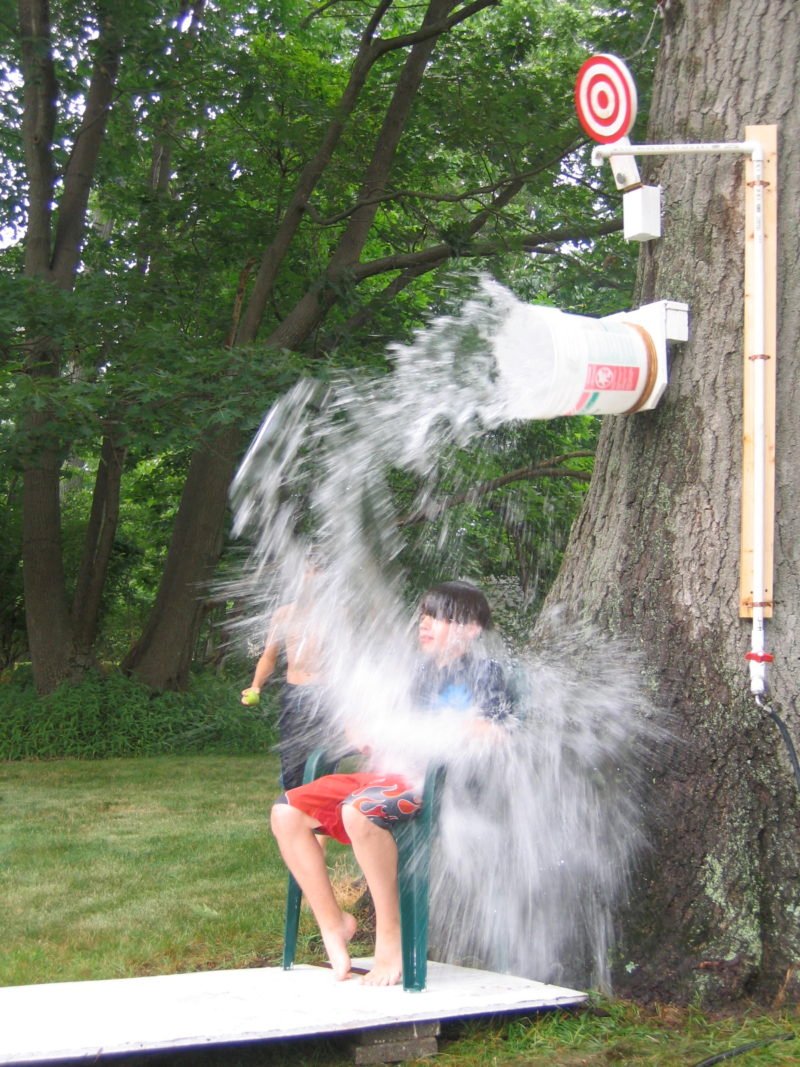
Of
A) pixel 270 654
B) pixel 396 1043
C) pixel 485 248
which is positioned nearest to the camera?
pixel 396 1043

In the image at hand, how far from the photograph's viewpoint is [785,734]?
3.81 meters

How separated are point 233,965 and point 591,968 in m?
1.41

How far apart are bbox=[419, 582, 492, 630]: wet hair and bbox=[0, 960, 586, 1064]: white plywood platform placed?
3.74 feet

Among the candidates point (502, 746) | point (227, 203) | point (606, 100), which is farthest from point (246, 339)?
point (502, 746)

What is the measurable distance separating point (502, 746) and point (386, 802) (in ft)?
1.57

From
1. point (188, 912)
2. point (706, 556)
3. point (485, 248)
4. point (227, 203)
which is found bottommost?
point (188, 912)

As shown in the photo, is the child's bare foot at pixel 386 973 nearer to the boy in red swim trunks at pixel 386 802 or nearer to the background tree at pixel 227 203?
the boy in red swim trunks at pixel 386 802

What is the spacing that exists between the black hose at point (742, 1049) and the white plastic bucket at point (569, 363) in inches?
75.4

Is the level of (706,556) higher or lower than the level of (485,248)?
lower

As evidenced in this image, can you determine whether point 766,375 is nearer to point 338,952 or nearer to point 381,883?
point 381,883

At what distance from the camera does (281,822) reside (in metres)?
3.91

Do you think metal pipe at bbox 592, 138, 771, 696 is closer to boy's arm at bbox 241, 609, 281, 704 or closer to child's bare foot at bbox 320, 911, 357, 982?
child's bare foot at bbox 320, 911, 357, 982

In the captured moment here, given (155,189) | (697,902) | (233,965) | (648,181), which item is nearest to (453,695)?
(697,902)

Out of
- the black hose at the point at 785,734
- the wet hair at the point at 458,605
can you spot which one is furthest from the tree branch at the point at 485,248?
the black hose at the point at 785,734
